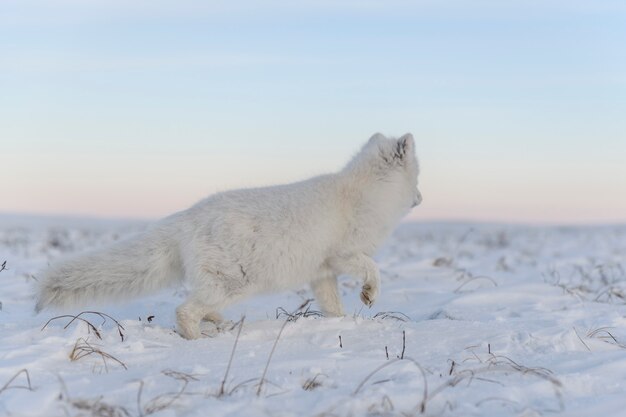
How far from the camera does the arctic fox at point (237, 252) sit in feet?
15.1

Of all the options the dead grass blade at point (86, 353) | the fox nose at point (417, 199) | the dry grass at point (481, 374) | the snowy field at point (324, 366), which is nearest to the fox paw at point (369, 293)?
the snowy field at point (324, 366)

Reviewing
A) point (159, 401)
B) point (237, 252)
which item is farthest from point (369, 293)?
point (159, 401)

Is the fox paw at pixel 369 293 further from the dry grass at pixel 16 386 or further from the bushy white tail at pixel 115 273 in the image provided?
the dry grass at pixel 16 386

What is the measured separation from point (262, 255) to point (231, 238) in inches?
9.0

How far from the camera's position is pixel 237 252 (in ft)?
15.3

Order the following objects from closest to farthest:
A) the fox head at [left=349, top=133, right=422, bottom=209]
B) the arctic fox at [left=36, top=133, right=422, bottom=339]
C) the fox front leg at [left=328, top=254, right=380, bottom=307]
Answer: the arctic fox at [left=36, top=133, right=422, bottom=339] → the fox front leg at [left=328, top=254, right=380, bottom=307] → the fox head at [left=349, top=133, right=422, bottom=209]

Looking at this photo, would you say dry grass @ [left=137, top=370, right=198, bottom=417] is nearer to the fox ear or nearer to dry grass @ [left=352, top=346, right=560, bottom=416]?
dry grass @ [left=352, top=346, right=560, bottom=416]

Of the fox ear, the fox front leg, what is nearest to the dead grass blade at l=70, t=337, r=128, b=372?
the fox front leg

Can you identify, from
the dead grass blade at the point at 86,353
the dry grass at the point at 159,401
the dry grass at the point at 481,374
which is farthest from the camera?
the dead grass blade at the point at 86,353

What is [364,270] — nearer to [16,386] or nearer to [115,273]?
[115,273]

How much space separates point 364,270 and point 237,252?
957mm

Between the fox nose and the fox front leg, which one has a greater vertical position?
the fox nose

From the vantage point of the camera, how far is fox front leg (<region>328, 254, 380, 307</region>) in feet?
16.7

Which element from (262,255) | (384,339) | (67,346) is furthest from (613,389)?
(67,346)
